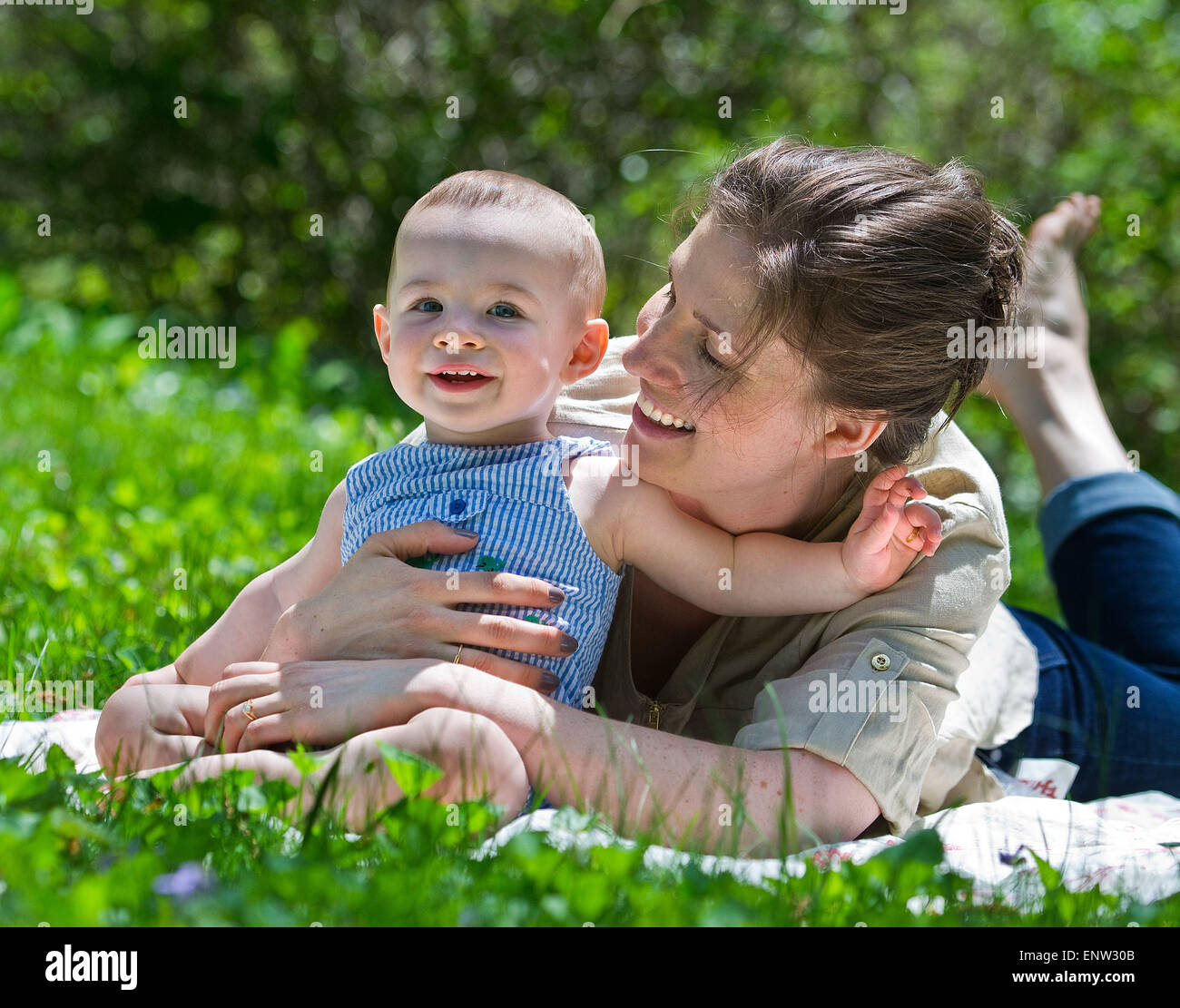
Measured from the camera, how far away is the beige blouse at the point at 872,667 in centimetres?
220

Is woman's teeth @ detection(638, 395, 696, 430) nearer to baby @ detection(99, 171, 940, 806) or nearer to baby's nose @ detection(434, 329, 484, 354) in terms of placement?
baby @ detection(99, 171, 940, 806)

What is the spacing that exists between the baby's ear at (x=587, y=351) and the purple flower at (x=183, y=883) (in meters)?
1.13

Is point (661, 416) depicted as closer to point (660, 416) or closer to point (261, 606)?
point (660, 416)

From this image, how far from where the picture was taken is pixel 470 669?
2.13 metres

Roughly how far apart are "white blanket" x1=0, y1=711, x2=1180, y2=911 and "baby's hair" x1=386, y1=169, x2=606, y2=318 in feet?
3.08

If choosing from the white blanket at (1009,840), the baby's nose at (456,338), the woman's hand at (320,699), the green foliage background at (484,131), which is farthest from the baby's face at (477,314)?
the green foliage background at (484,131)

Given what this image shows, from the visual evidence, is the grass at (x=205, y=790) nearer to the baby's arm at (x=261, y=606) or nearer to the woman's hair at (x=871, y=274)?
the baby's arm at (x=261, y=606)

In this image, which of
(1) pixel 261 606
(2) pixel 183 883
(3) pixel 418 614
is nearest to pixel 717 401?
(3) pixel 418 614

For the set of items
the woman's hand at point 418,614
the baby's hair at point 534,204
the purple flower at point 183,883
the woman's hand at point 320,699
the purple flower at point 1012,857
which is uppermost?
the baby's hair at point 534,204

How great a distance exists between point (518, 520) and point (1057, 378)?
80.1 inches

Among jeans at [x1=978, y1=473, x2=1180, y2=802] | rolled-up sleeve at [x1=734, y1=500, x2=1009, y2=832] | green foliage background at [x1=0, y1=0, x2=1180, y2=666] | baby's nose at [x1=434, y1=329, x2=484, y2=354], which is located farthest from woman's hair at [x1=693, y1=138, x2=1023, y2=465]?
green foliage background at [x1=0, y1=0, x2=1180, y2=666]

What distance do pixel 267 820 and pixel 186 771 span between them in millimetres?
265
